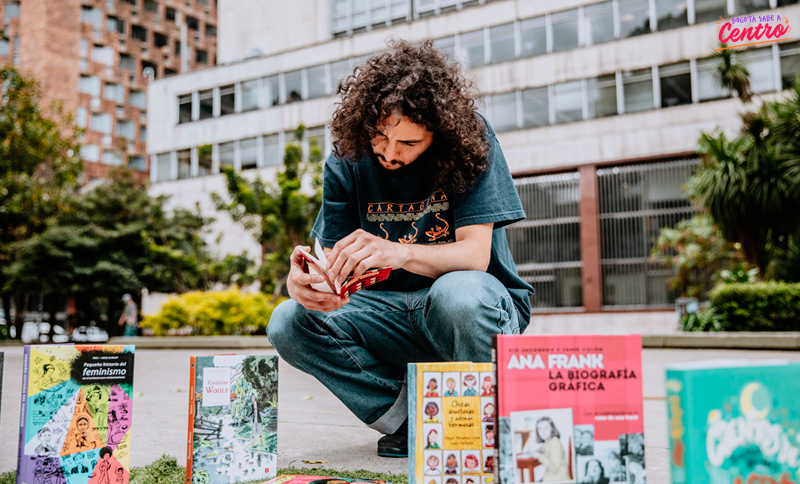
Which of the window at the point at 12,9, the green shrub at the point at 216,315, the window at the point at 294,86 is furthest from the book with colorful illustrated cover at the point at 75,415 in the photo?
the window at the point at 12,9

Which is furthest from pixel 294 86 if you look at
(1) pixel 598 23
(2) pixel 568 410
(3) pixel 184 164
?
(2) pixel 568 410

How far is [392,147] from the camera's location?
2.12 m

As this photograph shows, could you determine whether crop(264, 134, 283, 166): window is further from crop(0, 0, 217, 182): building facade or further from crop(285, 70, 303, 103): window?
crop(0, 0, 217, 182): building facade

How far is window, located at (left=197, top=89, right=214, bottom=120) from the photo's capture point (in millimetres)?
25781

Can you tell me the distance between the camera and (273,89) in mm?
24375

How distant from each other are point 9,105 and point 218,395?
66.7 ft

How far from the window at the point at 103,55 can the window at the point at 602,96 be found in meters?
32.0

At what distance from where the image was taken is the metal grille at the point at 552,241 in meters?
18.5

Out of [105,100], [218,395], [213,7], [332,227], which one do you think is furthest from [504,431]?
[213,7]

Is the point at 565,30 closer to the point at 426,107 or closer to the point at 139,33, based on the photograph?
the point at 426,107

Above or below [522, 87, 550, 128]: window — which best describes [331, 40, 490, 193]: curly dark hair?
below

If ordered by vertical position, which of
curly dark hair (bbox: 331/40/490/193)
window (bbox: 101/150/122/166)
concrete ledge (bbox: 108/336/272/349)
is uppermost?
window (bbox: 101/150/122/166)

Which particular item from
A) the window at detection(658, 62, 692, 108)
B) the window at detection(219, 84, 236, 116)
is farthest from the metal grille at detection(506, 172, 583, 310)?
the window at detection(219, 84, 236, 116)

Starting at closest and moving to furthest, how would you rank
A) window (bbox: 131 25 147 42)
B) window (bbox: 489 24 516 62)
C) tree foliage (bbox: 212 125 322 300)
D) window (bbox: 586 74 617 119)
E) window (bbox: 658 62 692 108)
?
tree foliage (bbox: 212 125 322 300) < window (bbox: 658 62 692 108) < window (bbox: 586 74 617 119) < window (bbox: 489 24 516 62) < window (bbox: 131 25 147 42)
